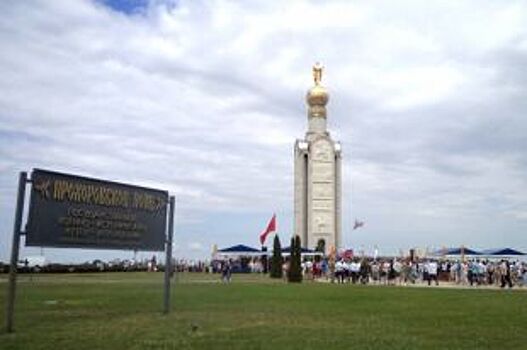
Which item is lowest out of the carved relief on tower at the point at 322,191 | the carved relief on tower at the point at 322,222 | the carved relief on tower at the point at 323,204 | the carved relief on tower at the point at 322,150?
the carved relief on tower at the point at 322,222

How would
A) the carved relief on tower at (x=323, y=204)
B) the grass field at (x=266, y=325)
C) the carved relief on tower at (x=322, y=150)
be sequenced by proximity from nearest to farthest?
the grass field at (x=266, y=325), the carved relief on tower at (x=323, y=204), the carved relief on tower at (x=322, y=150)

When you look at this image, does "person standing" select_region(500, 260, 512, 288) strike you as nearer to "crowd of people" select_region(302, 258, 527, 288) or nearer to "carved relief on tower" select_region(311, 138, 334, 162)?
"crowd of people" select_region(302, 258, 527, 288)

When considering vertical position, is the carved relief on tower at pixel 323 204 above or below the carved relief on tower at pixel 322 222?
above

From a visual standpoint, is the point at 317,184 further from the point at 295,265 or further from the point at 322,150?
the point at 295,265

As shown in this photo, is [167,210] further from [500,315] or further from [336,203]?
[336,203]

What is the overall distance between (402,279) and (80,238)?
113 feet

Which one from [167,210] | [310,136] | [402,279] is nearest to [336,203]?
[310,136]

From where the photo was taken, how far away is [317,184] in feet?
281

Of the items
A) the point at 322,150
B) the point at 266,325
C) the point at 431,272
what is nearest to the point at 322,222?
the point at 322,150

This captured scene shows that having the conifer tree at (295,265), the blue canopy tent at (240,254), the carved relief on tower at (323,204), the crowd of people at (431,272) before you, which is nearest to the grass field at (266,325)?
the crowd of people at (431,272)

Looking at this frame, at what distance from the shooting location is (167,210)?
18859 millimetres

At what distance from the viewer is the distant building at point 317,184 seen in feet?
277

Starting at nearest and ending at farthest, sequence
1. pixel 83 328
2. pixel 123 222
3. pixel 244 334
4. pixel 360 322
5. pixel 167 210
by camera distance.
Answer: pixel 244 334
pixel 83 328
pixel 360 322
pixel 123 222
pixel 167 210

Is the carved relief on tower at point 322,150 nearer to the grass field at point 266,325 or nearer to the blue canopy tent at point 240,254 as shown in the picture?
the blue canopy tent at point 240,254
